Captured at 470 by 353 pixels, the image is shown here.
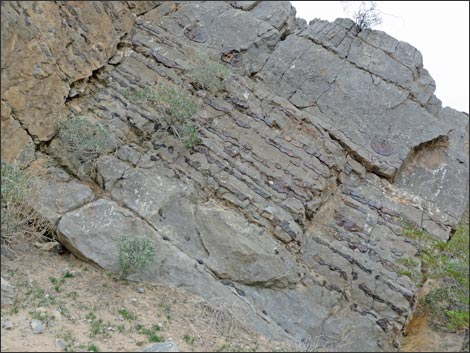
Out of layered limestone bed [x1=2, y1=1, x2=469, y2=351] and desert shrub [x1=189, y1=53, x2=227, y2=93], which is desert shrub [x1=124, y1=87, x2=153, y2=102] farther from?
desert shrub [x1=189, y1=53, x2=227, y2=93]

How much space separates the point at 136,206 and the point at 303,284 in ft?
9.80

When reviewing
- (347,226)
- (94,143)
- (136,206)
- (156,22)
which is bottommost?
(136,206)

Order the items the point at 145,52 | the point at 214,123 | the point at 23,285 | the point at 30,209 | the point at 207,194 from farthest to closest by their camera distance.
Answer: the point at 145,52 → the point at 214,123 → the point at 207,194 → the point at 30,209 → the point at 23,285

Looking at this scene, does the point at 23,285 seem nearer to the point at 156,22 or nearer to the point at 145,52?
the point at 145,52

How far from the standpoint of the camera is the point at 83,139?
27.3 feet

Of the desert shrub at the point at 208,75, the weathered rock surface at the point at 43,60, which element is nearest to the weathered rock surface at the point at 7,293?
the weathered rock surface at the point at 43,60

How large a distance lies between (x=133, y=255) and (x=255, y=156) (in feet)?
10.4

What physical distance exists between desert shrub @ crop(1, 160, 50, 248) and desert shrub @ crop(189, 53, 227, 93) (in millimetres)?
3864

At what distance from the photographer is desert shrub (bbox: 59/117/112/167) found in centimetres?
827

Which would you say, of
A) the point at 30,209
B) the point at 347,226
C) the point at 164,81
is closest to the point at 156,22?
the point at 164,81

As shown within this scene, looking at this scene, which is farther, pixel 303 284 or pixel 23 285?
pixel 303 284

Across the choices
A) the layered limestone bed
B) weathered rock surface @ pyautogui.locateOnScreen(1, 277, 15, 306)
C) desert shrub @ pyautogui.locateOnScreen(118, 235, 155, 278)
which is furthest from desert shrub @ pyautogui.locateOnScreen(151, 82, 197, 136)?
weathered rock surface @ pyautogui.locateOnScreen(1, 277, 15, 306)

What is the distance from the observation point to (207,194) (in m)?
8.49

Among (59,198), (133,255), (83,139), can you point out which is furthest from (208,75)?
(133,255)
